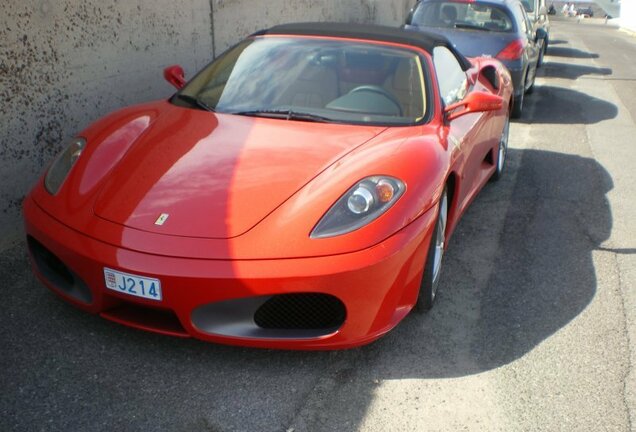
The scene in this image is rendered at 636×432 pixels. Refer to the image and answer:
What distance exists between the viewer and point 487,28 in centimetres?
845

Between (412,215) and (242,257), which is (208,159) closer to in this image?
(242,257)

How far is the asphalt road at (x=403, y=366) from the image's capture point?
2545mm

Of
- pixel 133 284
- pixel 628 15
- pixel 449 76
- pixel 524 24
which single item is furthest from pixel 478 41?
pixel 628 15

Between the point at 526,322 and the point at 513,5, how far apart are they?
6.66m

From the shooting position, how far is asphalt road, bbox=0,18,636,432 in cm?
254

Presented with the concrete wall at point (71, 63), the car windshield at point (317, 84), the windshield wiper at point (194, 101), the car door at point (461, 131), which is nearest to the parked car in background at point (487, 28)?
the concrete wall at point (71, 63)

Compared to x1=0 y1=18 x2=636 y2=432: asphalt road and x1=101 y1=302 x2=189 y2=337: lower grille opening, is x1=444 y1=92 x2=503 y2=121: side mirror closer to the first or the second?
x1=0 y1=18 x2=636 y2=432: asphalt road

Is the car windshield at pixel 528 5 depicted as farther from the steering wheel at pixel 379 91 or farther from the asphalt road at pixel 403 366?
the steering wheel at pixel 379 91

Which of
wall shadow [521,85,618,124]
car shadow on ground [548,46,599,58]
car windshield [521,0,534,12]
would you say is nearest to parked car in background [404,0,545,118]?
wall shadow [521,85,618,124]

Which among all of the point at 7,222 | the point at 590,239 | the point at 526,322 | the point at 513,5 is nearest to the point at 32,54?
the point at 7,222

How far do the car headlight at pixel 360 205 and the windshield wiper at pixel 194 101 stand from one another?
4.00 ft

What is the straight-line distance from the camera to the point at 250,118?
141 inches

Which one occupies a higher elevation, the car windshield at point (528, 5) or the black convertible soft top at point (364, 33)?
the black convertible soft top at point (364, 33)

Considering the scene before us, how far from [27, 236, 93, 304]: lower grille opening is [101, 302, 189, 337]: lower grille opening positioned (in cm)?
12
